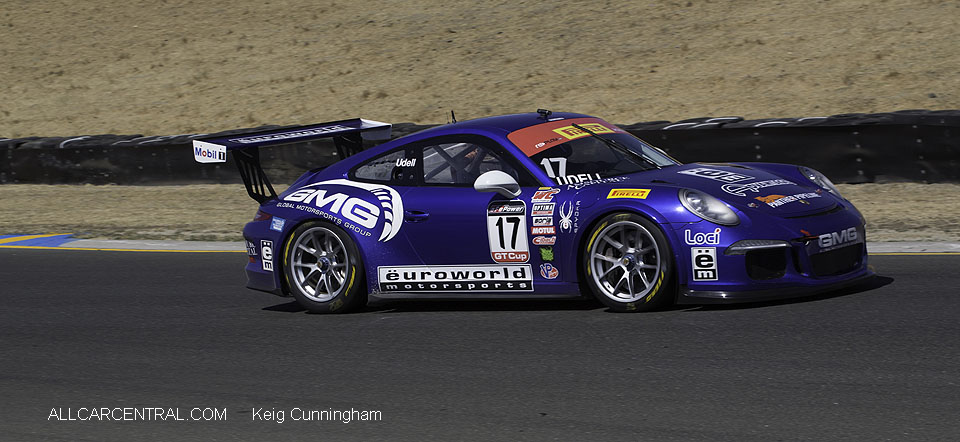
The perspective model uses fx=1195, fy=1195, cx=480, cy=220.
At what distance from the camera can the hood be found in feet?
22.5

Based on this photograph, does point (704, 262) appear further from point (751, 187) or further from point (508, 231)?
point (508, 231)

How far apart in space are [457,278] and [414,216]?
19.2 inches

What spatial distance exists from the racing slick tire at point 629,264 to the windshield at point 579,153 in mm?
528

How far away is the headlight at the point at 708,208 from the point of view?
22.0ft

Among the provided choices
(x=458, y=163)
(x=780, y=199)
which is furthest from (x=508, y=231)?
(x=780, y=199)

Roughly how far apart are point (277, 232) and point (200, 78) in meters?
20.4

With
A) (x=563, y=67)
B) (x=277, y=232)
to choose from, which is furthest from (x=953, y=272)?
(x=563, y=67)

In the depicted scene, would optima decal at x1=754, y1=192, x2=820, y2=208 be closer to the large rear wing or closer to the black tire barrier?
the large rear wing

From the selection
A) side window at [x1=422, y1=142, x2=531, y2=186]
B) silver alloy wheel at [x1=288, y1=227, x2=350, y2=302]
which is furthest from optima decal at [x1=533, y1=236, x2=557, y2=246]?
silver alloy wheel at [x1=288, y1=227, x2=350, y2=302]

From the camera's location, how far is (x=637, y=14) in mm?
25859

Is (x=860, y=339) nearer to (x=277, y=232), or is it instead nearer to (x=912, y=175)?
(x=277, y=232)

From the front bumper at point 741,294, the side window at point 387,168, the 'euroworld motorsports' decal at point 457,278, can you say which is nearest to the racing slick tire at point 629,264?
the front bumper at point 741,294

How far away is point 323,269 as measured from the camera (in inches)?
313

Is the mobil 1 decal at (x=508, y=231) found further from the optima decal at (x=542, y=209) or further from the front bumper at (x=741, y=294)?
the front bumper at (x=741, y=294)
